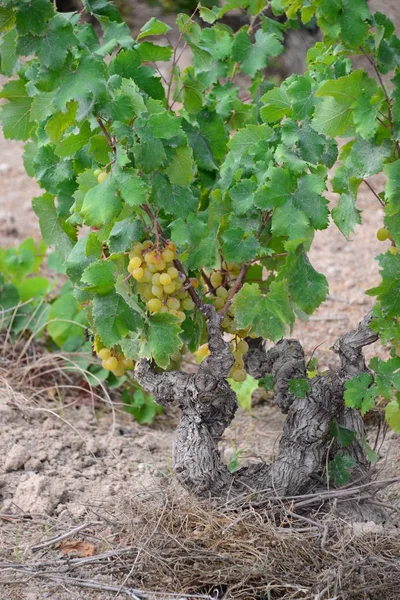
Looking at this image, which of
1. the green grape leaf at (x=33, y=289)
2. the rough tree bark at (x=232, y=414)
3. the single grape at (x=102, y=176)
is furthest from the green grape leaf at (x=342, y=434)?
the green grape leaf at (x=33, y=289)

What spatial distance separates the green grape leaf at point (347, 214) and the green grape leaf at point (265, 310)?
0.63 ft

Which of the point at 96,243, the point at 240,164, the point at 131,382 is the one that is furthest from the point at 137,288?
the point at 131,382

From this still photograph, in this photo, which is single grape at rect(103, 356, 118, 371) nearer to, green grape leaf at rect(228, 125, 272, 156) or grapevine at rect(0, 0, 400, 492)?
grapevine at rect(0, 0, 400, 492)

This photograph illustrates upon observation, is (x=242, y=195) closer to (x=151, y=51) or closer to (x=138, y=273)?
(x=138, y=273)

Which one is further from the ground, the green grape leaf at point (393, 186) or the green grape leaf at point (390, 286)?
the green grape leaf at point (393, 186)

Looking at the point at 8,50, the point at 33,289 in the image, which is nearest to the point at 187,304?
the point at 8,50

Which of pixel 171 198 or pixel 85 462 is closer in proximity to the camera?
pixel 171 198

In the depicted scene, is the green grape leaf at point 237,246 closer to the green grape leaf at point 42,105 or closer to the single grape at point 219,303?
the single grape at point 219,303

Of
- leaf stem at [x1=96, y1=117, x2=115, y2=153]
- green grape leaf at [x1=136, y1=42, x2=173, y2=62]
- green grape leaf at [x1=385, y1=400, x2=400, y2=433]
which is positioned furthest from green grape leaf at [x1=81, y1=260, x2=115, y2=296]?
green grape leaf at [x1=385, y1=400, x2=400, y2=433]

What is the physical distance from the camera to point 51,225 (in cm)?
232

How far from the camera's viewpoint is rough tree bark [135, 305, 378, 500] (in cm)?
214

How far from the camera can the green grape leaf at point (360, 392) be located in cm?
196

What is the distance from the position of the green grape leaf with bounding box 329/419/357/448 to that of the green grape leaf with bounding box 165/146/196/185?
796mm

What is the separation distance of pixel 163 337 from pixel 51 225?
601mm
